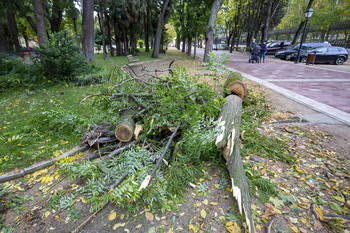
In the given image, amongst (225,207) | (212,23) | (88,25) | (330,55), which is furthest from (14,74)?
(330,55)

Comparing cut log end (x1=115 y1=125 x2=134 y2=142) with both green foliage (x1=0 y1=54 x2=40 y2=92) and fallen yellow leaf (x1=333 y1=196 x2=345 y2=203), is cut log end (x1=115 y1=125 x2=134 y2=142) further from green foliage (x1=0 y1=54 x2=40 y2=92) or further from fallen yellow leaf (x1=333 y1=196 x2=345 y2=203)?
green foliage (x1=0 y1=54 x2=40 y2=92)

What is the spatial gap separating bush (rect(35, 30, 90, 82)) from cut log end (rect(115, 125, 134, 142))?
6.44 metres

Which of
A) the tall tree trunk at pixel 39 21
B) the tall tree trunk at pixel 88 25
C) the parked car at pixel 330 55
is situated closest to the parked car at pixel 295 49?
the parked car at pixel 330 55

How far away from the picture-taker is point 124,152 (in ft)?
9.25

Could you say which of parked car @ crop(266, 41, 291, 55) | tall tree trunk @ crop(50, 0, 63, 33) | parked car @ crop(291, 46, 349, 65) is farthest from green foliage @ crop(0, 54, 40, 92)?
parked car @ crop(266, 41, 291, 55)

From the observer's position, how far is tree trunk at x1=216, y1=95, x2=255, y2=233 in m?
2.03

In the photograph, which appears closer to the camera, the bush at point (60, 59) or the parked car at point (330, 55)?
the bush at point (60, 59)

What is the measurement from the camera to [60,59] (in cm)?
744

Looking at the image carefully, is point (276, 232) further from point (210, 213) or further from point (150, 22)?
point (150, 22)

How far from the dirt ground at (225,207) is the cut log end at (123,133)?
960 millimetres

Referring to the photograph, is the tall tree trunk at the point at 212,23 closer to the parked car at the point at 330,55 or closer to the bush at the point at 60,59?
the bush at the point at 60,59

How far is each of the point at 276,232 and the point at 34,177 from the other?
11.3 feet

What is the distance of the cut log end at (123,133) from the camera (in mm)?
2893

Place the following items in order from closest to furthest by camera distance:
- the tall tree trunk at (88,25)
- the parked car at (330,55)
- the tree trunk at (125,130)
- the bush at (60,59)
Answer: the tree trunk at (125,130), the bush at (60,59), the tall tree trunk at (88,25), the parked car at (330,55)
